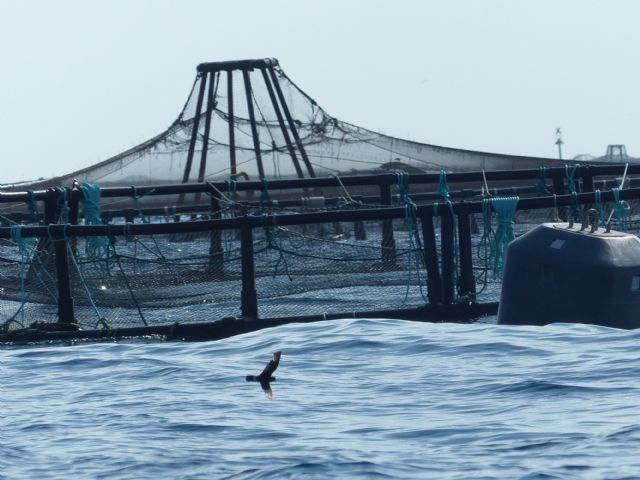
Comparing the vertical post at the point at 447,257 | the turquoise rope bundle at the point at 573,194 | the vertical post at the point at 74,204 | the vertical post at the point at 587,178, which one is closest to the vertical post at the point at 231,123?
the vertical post at the point at 587,178

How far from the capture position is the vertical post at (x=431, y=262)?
15.0m

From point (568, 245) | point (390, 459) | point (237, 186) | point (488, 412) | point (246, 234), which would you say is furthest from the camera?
point (237, 186)

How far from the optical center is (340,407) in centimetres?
939

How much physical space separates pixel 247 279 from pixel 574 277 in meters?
4.10

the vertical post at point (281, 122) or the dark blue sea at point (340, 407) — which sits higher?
the vertical post at point (281, 122)

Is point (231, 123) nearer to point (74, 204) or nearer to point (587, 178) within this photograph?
point (587, 178)

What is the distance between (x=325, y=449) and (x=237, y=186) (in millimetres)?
9858

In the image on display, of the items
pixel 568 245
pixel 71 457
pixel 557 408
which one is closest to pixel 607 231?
pixel 568 245

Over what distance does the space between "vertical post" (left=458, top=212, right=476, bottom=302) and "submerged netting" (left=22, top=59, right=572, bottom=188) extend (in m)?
12.5

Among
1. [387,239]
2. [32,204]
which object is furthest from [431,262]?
[32,204]

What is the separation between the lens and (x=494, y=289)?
15.9 m

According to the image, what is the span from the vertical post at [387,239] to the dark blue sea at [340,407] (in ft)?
9.33

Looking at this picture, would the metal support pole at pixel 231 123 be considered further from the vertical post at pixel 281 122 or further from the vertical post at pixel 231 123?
the vertical post at pixel 281 122

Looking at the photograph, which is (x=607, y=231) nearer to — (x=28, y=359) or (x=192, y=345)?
(x=192, y=345)
